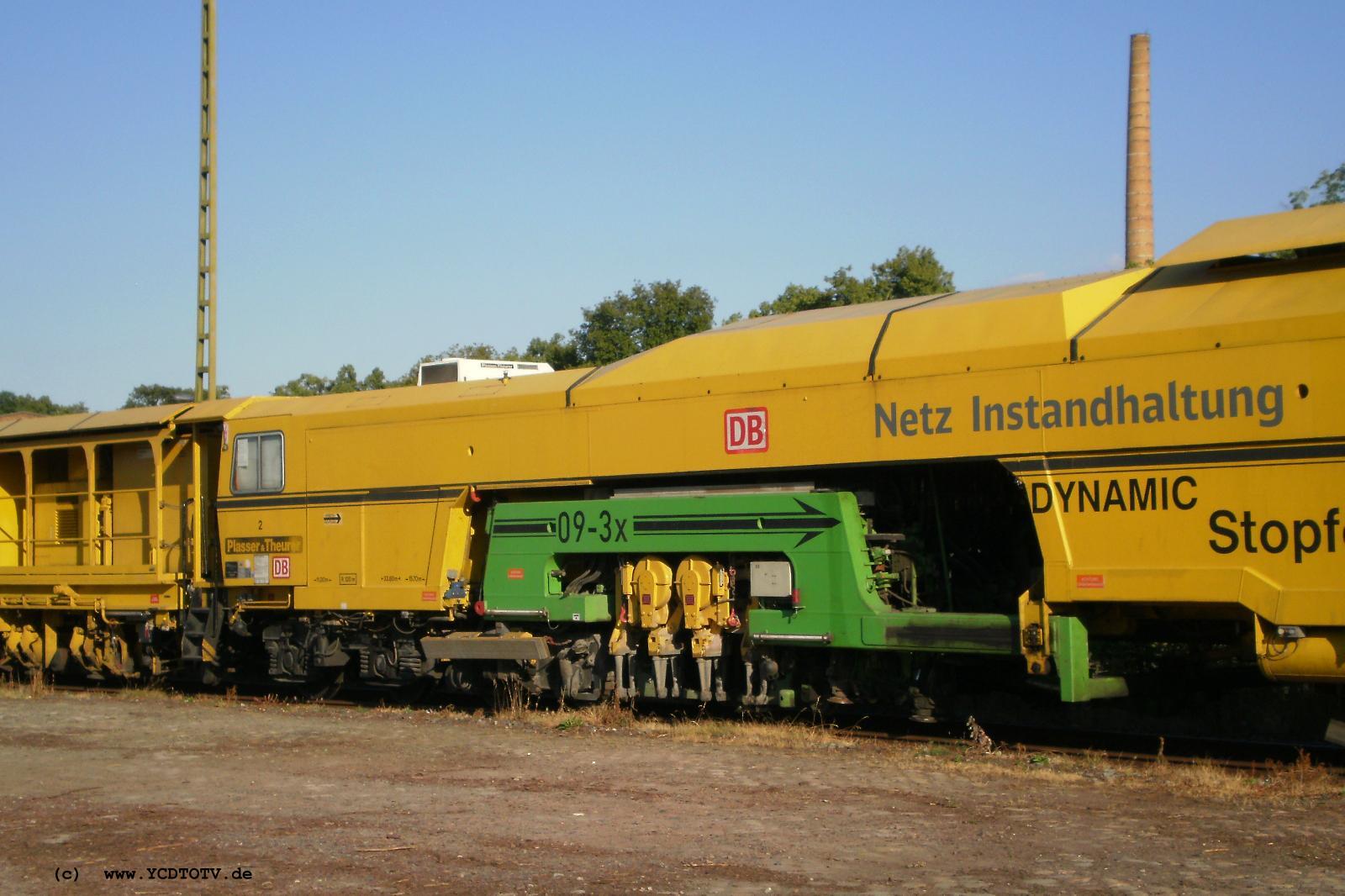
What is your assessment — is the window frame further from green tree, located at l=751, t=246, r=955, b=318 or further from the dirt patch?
green tree, located at l=751, t=246, r=955, b=318

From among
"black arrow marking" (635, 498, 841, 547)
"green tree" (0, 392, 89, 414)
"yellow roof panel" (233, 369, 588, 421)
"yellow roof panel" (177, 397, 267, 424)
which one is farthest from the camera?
"green tree" (0, 392, 89, 414)

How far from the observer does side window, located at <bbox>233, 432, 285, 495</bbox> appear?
615 inches

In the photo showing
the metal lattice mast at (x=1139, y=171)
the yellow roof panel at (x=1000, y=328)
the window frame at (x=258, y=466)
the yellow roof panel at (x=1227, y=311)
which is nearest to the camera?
the yellow roof panel at (x=1227, y=311)

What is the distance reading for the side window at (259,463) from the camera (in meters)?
15.6

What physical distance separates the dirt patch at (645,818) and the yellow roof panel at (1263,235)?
150 inches

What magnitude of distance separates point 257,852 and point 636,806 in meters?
2.40

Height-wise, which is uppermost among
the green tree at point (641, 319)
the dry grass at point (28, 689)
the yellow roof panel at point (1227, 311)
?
the green tree at point (641, 319)

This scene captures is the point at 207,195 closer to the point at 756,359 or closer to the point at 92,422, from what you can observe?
the point at 92,422

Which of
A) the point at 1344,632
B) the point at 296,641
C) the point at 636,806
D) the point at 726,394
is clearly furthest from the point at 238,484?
the point at 1344,632

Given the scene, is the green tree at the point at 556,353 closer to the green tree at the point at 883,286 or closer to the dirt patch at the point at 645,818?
the green tree at the point at 883,286

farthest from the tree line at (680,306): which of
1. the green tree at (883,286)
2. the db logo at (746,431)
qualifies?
the db logo at (746,431)

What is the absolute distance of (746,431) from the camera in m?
11.8

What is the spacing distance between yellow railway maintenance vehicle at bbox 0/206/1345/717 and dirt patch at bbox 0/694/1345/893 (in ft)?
3.31

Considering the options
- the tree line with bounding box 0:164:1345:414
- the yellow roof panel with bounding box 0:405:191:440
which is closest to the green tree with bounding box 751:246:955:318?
the tree line with bounding box 0:164:1345:414
